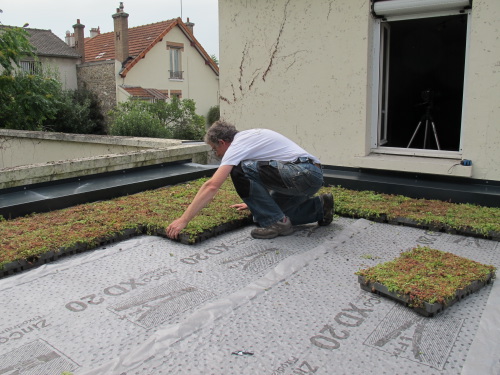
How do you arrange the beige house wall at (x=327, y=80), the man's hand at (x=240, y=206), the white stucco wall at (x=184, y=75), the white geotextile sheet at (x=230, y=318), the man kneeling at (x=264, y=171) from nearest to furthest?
the white geotextile sheet at (x=230, y=318) → the man kneeling at (x=264, y=171) → the man's hand at (x=240, y=206) → the beige house wall at (x=327, y=80) → the white stucco wall at (x=184, y=75)

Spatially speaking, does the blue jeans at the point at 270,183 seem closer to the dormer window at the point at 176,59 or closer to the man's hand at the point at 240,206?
the man's hand at the point at 240,206

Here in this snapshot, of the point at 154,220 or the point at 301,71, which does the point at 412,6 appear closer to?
the point at 301,71

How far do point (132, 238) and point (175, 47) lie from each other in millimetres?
25487

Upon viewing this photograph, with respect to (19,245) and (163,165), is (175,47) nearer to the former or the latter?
(163,165)

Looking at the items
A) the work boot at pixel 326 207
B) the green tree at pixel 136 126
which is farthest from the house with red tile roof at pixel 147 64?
the work boot at pixel 326 207

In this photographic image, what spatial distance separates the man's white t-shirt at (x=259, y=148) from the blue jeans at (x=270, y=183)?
0.25ft

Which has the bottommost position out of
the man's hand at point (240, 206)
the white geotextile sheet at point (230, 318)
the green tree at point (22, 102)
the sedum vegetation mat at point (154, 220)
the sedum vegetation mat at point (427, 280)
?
the white geotextile sheet at point (230, 318)

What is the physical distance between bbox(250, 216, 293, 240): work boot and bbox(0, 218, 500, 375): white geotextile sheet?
0.85 feet

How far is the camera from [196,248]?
11.6ft

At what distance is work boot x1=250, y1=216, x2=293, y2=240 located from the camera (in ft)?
12.4

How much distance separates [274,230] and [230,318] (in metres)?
1.43

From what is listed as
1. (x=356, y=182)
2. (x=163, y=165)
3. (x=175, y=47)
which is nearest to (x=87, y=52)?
(x=175, y=47)

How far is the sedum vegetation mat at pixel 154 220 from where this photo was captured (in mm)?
3344

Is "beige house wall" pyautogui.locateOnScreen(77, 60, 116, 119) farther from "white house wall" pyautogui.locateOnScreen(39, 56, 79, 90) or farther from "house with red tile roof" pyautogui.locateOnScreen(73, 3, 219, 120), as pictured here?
"white house wall" pyautogui.locateOnScreen(39, 56, 79, 90)
